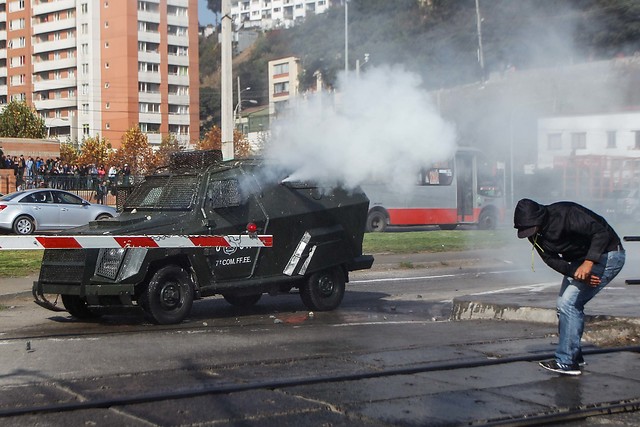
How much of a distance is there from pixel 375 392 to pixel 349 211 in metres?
5.77

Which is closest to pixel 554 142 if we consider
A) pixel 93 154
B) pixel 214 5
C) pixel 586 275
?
pixel 586 275

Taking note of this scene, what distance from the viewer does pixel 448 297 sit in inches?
578

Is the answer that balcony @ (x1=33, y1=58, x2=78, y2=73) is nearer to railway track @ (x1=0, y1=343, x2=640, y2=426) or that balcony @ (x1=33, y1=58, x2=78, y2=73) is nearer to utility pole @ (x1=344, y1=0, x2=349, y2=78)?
utility pole @ (x1=344, y1=0, x2=349, y2=78)

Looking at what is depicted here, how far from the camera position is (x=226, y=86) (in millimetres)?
20062

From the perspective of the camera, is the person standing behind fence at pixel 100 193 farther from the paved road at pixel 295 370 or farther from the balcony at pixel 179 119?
the balcony at pixel 179 119

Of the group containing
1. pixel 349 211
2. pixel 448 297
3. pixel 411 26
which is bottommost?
pixel 448 297

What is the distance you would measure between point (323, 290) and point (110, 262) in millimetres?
3174

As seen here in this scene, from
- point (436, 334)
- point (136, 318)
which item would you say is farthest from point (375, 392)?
point (136, 318)

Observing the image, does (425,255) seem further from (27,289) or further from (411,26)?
(27,289)

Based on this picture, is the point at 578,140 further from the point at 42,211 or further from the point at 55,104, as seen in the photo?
the point at 55,104

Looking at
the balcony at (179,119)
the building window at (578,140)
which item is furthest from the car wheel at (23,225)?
the balcony at (179,119)

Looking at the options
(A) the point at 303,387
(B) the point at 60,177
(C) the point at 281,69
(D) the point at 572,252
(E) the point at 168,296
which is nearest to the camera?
(A) the point at 303,387

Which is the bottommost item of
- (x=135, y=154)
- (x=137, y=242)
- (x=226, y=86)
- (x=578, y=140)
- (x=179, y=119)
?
(x=137, y=242)

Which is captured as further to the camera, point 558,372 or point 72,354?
point 72,354
